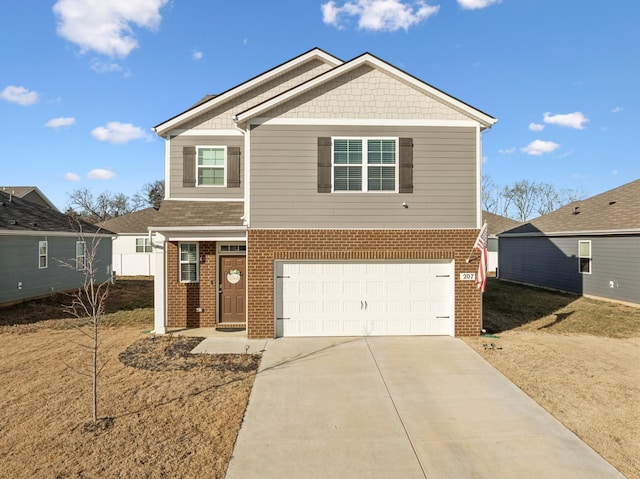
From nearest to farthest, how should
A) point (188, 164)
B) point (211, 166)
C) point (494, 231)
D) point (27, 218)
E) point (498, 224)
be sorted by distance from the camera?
point (188, 164) → point (211, 166) → point (27, 218) → point (494, 231) → point (498, 224)

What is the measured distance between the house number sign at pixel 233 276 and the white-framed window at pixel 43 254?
11450mm

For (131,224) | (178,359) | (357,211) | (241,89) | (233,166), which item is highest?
(241,89)

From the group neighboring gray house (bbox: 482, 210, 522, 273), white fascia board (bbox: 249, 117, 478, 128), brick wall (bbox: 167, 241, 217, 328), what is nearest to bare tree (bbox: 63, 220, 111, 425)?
brick wall (bbox: 167, 241, 217, 328)

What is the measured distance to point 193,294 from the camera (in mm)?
10648

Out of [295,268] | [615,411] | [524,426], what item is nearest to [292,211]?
[295,268]

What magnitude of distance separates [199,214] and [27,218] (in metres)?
11.7

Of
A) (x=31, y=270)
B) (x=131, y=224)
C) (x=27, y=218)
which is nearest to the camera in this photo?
(x=31, y=270)

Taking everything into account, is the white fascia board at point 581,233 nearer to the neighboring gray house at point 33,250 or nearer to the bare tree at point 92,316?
the bare tree at point 92,316

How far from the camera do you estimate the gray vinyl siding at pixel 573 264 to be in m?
14.9

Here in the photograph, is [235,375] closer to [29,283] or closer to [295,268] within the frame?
[295,268]

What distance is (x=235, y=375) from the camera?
7086 mm

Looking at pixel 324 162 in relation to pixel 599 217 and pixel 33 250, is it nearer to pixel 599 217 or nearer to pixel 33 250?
pixel 33 250

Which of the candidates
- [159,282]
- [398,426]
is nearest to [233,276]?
[159,282]

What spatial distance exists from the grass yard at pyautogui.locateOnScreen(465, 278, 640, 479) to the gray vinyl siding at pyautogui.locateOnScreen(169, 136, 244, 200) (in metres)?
8.58
